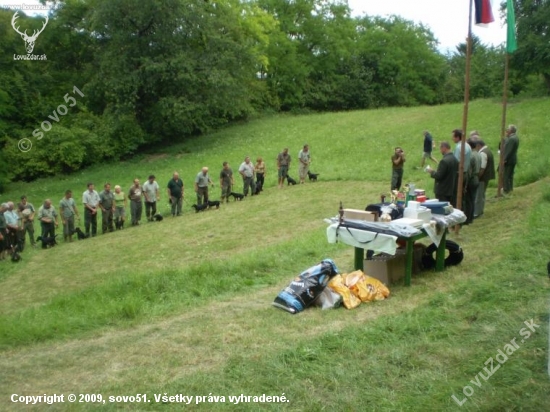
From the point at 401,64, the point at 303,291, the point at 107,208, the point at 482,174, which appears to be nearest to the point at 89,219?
the point at 107,208

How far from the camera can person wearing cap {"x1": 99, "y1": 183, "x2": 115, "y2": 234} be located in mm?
17953

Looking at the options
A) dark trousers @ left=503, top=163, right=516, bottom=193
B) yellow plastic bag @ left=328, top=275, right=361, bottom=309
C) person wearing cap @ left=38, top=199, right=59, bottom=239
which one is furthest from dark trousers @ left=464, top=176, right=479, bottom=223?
person wearing cap @ left=38, top=199, right=59, bottom=239

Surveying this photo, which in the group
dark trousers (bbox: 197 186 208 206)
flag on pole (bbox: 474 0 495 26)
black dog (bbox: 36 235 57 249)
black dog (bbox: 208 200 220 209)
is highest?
flag on pole (bbox: 474 0 495 26)

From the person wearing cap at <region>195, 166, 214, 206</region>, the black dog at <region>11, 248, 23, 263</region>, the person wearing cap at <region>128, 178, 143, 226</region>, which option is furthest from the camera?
the person wearing cap at <region>195, 166, 214, 206</region>

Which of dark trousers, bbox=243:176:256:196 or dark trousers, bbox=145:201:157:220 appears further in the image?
dark trousers, bbox=243:176:256:196

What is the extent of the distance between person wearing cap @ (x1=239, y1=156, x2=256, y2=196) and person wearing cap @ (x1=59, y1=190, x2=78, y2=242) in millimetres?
6111

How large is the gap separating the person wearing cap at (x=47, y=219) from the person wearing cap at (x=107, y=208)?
152 centimetres

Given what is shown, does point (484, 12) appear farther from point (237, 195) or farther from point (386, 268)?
point (237, 195)

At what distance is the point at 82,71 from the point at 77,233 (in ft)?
84.5

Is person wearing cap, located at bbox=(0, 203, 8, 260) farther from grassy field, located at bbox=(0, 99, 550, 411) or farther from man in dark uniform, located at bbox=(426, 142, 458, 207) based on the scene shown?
man in dark uniform, located at bbox=(426, 142, 458, 207)

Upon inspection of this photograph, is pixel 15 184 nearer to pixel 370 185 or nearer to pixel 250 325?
pixel 370 185

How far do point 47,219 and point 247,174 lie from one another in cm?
712

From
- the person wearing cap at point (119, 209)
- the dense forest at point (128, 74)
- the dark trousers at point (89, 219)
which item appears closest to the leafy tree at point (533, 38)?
the dense forest at point (128, 74)

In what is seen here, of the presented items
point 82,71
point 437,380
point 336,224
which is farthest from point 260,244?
point 82,71
